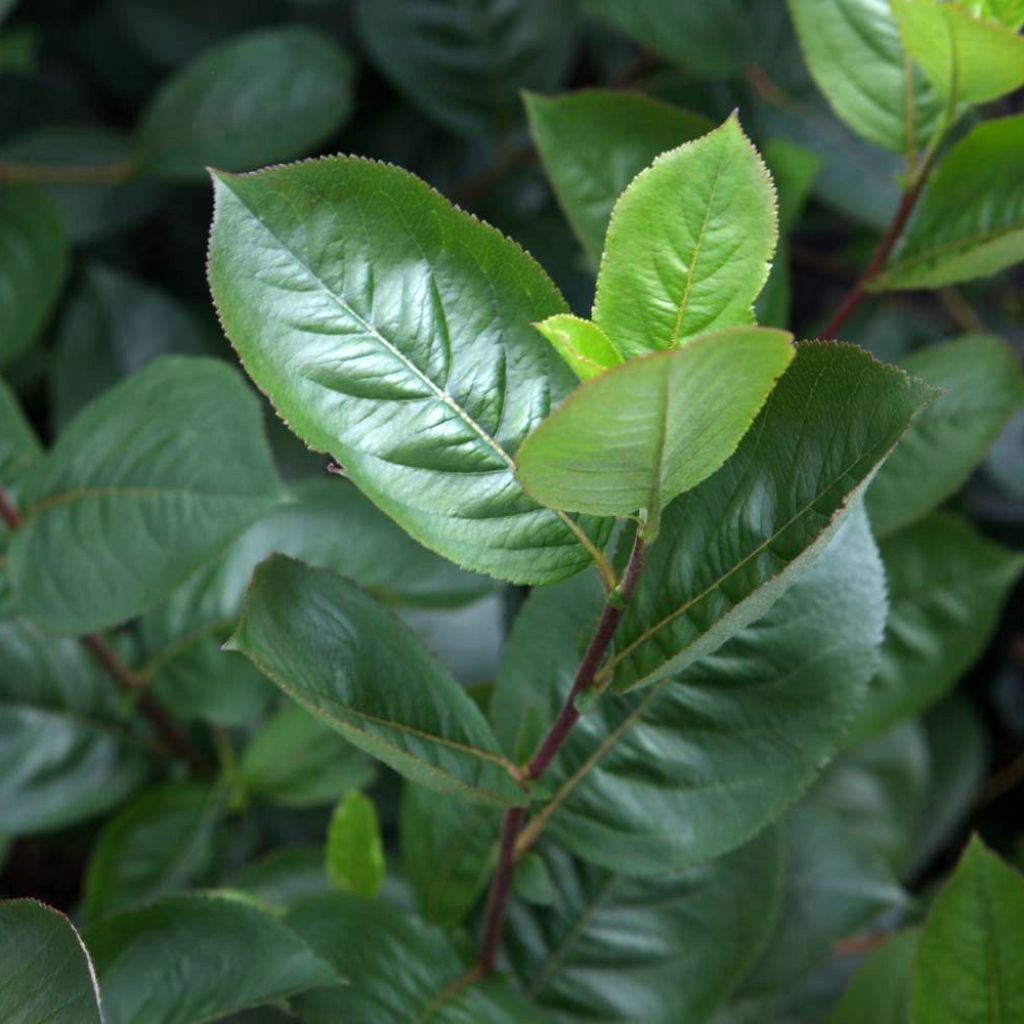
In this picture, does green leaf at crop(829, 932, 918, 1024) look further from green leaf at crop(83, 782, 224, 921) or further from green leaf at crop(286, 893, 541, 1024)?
green leaf at crop(83, 782, 224, 921)

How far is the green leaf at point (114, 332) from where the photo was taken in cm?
116

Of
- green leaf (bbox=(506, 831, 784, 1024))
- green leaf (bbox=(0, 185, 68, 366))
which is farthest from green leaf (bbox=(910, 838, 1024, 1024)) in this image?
green leaf (bbox=(0, 185, 68, 366))

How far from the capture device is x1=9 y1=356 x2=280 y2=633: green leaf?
740 millimetres

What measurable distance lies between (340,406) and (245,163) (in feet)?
2.54

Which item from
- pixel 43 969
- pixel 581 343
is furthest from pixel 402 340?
pixel 43 969

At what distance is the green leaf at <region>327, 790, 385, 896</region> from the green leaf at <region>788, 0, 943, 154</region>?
500 millimetres

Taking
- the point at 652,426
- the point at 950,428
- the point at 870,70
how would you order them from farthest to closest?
the point at 950,428, the point at 870,70, the point at 652,426

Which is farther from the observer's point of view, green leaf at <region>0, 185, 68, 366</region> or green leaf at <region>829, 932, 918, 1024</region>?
green leaf at <region>0, 185, 68, 366</region>

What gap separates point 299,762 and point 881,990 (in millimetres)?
427

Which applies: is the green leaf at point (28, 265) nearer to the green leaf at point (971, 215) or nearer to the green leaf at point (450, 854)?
the green leaf at point (450, 854)

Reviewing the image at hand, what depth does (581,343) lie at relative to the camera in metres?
0.45

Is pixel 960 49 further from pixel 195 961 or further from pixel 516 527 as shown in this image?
pixel 195 961

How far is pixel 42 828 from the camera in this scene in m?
0.87

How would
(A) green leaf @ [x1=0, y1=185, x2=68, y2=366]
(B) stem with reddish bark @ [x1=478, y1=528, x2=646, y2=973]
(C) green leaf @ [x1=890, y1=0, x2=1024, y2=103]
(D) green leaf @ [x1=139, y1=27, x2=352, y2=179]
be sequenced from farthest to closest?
(D) green leaf @ [x1=139, y1=27, x2=352, y2=179] → (A) green leaf @ [x1=0, y1=185, x2=68, y2=366] → (C) green leaf @ [x1=890, y1=0, x2=1024, y2=103] → (B) stem with reddish bark @ [x1=478, y1=528, x2=646, y2=973]
